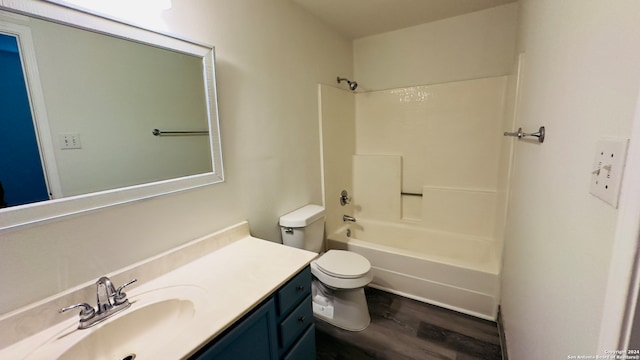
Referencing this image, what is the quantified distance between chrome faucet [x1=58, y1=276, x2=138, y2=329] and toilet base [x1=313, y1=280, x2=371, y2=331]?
4.41 ft

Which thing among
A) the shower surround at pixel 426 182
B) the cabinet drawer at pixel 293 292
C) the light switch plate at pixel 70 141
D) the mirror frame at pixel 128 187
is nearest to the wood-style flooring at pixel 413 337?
the shower surround at pixel 426 182

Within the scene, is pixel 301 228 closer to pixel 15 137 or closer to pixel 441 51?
pixel 15 137

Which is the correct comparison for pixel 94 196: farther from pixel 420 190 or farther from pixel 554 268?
pixel 420 190

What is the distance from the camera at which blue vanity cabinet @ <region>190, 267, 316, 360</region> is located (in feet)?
2.90

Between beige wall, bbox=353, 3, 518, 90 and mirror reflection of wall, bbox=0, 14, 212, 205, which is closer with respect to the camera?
mirror reflection of wall, bbox=0, 14, 212, 205

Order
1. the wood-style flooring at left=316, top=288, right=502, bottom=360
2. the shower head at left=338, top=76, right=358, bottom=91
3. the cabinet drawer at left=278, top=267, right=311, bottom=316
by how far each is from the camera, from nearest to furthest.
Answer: the cabinet drawer at left=278, top=267, right=311, bottom=316 → the wood-style flooring at left=316, top=288, right=502, bottom=360 → the shower head at left=338, top=76, right=358, bottom=91

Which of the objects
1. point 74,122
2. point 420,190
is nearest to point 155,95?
point 74,122

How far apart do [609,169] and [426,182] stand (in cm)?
232

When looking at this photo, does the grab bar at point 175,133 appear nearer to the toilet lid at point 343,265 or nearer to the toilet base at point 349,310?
the toilet lid at point 343,265

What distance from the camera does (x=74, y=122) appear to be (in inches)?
36.9

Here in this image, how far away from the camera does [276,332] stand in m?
1.11

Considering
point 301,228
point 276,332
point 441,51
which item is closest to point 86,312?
point 276,332

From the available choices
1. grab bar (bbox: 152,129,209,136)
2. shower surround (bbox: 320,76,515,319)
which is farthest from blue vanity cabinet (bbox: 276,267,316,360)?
shower surround (bbox: 320,76,515,319)

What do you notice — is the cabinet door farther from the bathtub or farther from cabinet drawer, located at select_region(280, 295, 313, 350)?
the bathtub
